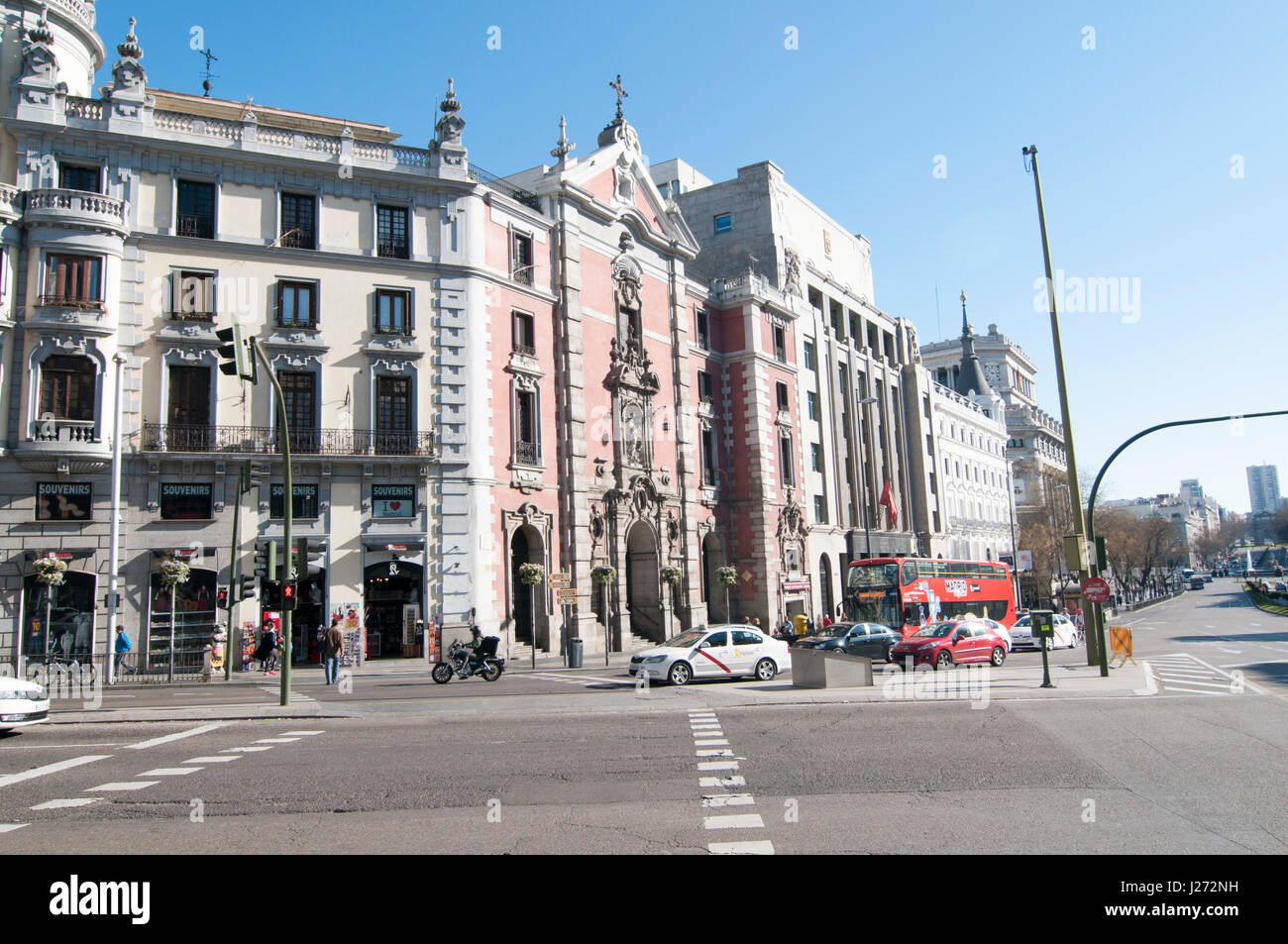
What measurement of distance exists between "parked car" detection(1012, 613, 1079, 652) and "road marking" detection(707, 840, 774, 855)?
30204mm

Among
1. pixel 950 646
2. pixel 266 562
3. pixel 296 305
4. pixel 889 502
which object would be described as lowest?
pixel 950 646

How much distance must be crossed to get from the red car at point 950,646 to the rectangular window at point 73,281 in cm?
2685

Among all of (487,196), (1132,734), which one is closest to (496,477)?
(487,196)

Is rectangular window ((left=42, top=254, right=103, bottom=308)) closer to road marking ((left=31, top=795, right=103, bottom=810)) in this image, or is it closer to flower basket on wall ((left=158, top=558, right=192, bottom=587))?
flower basket on wall ((left=158, top=558, right=192, bottom=587))

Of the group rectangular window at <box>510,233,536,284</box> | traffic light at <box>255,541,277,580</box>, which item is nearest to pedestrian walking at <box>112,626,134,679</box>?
traffic light at <box>255,541,277,580</box>

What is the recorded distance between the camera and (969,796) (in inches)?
380

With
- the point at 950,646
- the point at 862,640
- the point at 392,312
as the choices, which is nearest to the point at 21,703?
the point at 392,312

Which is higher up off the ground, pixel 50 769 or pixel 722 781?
pixel 50 769

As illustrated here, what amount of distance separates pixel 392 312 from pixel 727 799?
1064 inches

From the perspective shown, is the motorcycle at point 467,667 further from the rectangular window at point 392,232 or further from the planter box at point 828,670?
the rectangular window at point 392,232

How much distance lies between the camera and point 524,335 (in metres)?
37.2

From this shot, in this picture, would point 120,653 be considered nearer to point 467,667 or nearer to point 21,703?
point 467,667

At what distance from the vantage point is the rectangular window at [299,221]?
31.9m
